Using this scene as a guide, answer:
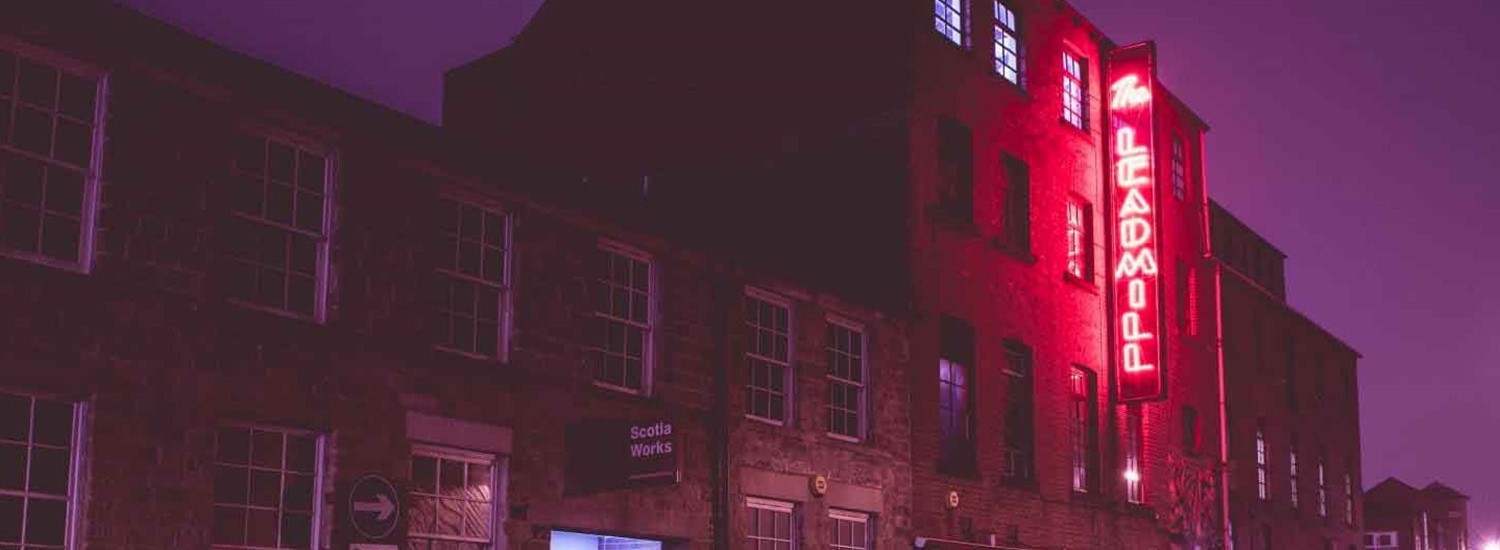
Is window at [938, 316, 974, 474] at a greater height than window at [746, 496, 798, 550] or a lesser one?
greater

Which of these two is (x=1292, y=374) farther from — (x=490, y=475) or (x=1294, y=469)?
(x=490, y=475)

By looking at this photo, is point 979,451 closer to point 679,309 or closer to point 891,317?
point 891,317

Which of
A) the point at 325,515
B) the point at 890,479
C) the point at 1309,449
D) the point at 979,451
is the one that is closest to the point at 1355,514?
the point at 1309,449

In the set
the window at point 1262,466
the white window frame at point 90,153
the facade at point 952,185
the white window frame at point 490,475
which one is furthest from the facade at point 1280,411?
the white window frame at point 90,153

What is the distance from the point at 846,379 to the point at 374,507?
820cm

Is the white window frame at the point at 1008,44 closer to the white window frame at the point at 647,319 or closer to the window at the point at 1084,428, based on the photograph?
the window at the point at 1084,428

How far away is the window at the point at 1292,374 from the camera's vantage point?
3994 cm

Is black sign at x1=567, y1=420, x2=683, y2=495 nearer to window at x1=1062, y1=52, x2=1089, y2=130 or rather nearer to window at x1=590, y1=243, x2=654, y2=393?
window at x1=590, y1=243, x2=654, y2=393

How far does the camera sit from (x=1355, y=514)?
1735 inches

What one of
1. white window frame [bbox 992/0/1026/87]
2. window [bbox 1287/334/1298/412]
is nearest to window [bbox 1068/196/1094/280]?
white window frame [bbox 992/0/1026/87]

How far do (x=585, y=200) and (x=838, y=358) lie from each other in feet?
16.9

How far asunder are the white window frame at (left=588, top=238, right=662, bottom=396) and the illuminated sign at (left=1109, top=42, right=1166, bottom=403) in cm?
1222

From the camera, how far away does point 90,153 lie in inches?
479

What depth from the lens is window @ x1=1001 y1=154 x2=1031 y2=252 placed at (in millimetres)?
25781
